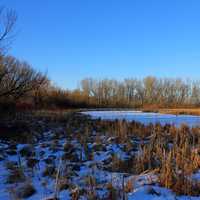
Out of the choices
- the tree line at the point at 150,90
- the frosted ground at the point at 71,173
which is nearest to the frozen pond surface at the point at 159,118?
the frosted ground at the point at 71,173

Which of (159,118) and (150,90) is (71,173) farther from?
(150,90)

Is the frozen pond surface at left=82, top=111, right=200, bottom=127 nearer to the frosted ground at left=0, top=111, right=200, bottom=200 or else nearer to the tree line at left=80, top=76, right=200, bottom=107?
the frosted ground at left=0, top=111, right=200, bottom=200

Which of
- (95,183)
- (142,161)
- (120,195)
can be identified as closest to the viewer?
(120,195)

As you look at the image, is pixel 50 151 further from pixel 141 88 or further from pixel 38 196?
pixel 141 88

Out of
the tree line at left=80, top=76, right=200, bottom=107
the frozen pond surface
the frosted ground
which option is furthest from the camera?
the tree line at left=80, top=76, right=200, bottom=107

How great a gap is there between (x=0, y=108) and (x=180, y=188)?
15819 millimetres

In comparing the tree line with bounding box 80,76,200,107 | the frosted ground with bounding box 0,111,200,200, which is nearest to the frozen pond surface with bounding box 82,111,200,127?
the frosted ground with bounding box 0,111,200,200

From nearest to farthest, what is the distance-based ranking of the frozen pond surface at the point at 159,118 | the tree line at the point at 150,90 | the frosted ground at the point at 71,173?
the frosted ground at the point at 71,173 < the frozen pond surface at the point at 159,118 < the tree line at the point at 150,90

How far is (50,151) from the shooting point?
6.27 meters

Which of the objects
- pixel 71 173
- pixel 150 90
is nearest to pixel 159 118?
pixel 71 173

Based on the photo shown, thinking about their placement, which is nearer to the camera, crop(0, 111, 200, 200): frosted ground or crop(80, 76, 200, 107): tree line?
crop(0, 111, 200, 200): frosted ground

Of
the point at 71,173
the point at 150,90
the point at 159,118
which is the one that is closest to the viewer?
the point at 71,173

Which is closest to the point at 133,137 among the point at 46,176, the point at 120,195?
the point at 46,176

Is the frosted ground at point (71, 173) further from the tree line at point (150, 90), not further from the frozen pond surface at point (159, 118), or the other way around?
the tree line at point (150, 90)
